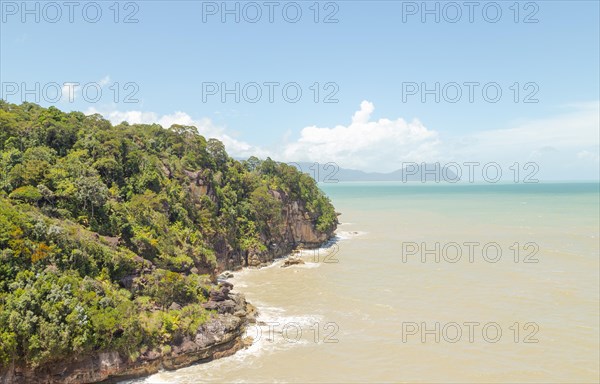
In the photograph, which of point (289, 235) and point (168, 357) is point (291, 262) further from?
point (168, 357)

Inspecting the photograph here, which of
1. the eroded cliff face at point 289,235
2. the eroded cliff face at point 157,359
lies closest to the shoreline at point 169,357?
the eroded cliff face at point 157,359

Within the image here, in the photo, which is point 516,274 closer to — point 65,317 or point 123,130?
point 65,317

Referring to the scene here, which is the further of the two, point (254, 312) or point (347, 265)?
point (347, 265)

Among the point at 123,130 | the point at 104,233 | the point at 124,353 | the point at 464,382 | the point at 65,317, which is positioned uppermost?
the point at 123,130

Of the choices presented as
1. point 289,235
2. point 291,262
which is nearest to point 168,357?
point 291,262

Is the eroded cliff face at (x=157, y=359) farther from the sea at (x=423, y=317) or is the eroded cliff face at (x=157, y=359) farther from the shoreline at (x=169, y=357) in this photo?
Answer: the sea at (x=423, y=317)

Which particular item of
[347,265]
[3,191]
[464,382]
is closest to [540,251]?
[347,265]

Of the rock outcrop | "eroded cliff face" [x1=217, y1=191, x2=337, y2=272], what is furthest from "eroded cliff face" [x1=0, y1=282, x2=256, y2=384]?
the rock outcrop
